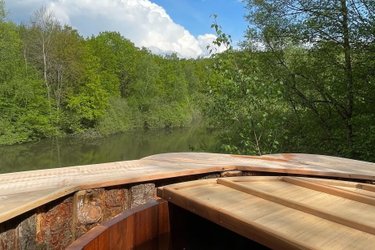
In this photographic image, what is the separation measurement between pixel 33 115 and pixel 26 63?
3.96 m

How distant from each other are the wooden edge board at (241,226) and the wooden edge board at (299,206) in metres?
0.25

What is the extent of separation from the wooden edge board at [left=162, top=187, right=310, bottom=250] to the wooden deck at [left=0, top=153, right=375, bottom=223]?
479 millimetres

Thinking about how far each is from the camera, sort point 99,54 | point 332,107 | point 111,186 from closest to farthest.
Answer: point 111,186 → point 332,107 → point 99,54

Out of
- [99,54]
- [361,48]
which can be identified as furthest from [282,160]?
[99,54]

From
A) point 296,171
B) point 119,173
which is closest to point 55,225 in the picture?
point 119,173

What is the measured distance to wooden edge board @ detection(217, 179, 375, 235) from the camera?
44.5 inches

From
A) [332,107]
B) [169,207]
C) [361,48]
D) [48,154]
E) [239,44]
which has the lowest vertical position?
[48,154]

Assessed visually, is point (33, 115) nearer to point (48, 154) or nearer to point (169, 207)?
point (48, 154)

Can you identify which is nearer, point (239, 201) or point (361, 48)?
point (239, 201)

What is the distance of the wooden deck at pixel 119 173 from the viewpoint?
57.5 inches

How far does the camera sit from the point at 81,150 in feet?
68.3

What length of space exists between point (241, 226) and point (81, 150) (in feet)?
67.8

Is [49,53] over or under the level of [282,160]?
over

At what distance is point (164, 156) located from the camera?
104 inches
